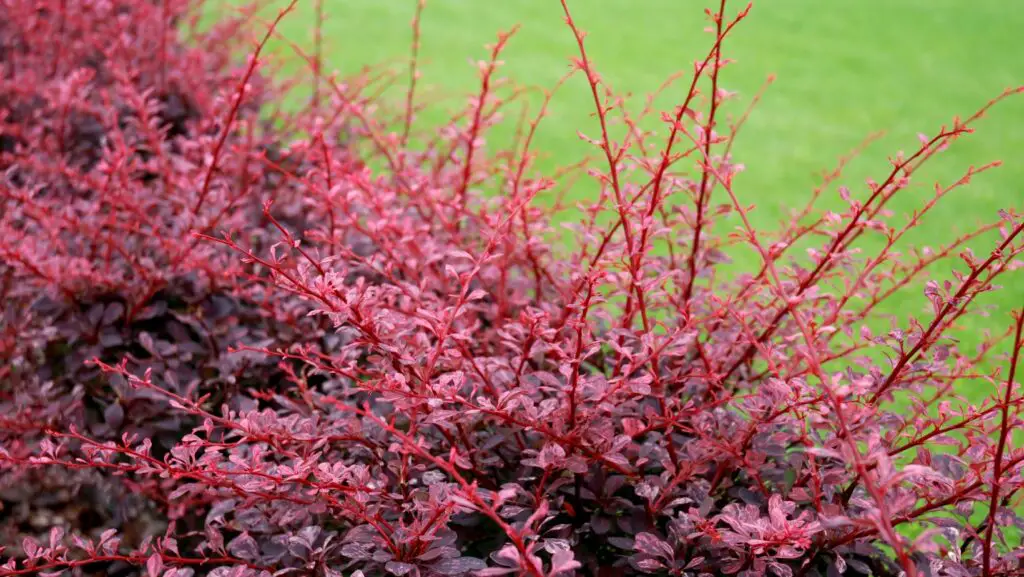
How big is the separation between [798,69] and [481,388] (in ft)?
17.1

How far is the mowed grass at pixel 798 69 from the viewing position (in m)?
4.70

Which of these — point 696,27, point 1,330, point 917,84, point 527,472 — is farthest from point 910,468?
point 696,27

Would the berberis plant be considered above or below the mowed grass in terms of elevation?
below

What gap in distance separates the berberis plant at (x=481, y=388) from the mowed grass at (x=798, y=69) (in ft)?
6.30

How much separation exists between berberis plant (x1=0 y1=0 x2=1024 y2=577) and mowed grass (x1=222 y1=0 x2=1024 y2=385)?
1.92 m

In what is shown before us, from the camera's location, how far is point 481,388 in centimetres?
183

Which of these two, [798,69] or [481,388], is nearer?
[481,388]

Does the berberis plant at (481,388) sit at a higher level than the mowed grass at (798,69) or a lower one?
lower

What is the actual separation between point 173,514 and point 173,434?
0.23 meters

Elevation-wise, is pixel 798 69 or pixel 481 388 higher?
pixel 798 69

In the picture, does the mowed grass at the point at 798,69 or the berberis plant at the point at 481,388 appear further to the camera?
the mowed grass at the point at 798,69

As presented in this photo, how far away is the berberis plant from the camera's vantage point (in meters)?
1.44

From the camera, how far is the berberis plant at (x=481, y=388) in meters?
1.44

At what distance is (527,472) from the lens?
167cm
